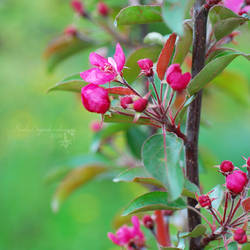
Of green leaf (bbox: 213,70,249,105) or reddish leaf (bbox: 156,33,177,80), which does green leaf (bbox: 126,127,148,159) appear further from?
reddish leaf (bbox: 156,33,177,80)

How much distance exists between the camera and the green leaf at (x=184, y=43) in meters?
0.75

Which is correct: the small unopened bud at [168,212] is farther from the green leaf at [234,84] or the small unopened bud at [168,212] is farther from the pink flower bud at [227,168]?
the green leaf at [234,84]

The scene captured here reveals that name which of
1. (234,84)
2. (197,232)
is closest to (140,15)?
(197,232)

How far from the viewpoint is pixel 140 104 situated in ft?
2.15

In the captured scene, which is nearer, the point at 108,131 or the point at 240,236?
the point at 240,236

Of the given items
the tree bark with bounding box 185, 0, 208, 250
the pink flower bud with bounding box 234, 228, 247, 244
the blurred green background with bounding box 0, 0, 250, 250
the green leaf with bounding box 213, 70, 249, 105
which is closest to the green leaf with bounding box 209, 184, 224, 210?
the tree bark with bounding box 185, 0, 208, 250

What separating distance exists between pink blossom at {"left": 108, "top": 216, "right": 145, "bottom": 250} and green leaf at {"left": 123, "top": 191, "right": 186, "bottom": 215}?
0.18 metres

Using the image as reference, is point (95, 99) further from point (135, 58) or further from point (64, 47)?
point (64, 47)

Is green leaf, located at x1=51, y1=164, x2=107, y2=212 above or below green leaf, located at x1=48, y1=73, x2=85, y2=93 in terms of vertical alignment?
below

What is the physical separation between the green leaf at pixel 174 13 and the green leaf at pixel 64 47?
2.96 feet

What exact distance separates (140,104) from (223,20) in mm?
227

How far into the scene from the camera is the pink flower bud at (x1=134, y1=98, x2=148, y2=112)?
2.15 feet

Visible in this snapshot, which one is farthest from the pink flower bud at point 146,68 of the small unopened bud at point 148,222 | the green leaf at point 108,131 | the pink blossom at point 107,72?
the green leaf at point 108,131

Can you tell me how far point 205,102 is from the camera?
199 centimetres
